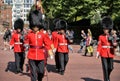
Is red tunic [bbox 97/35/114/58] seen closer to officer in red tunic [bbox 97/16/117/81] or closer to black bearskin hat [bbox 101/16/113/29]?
officer in red tunic [bbox 97/16/117/81]

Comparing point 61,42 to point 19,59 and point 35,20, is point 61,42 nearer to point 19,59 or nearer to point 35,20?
point 19,59

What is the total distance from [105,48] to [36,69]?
Answer: 2.84m

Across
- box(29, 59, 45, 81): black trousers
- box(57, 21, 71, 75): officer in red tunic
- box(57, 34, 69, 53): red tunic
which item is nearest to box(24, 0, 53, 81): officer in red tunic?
box(29, 59, 45, 81): black trousers

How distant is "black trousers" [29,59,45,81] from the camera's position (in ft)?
37.7

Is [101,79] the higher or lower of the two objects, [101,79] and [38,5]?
the lower

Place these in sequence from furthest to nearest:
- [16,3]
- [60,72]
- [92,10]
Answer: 1. [16,3]
2. [92,10]
3. [60,72]

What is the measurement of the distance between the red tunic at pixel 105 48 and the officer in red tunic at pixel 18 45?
160 inches

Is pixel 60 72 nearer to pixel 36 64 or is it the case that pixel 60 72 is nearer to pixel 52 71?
pixel 52 71

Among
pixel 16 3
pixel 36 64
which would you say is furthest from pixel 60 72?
pixel 16 3

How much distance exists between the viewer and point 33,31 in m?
11.9

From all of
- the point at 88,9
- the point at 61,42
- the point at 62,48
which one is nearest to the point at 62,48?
the point at 62,48

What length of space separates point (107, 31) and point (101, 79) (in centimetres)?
203

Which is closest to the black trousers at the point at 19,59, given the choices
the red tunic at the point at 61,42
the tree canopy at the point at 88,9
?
the red tunic at the point at 61,42

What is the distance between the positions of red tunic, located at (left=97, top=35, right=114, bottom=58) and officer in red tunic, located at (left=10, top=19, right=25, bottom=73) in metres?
4.05
